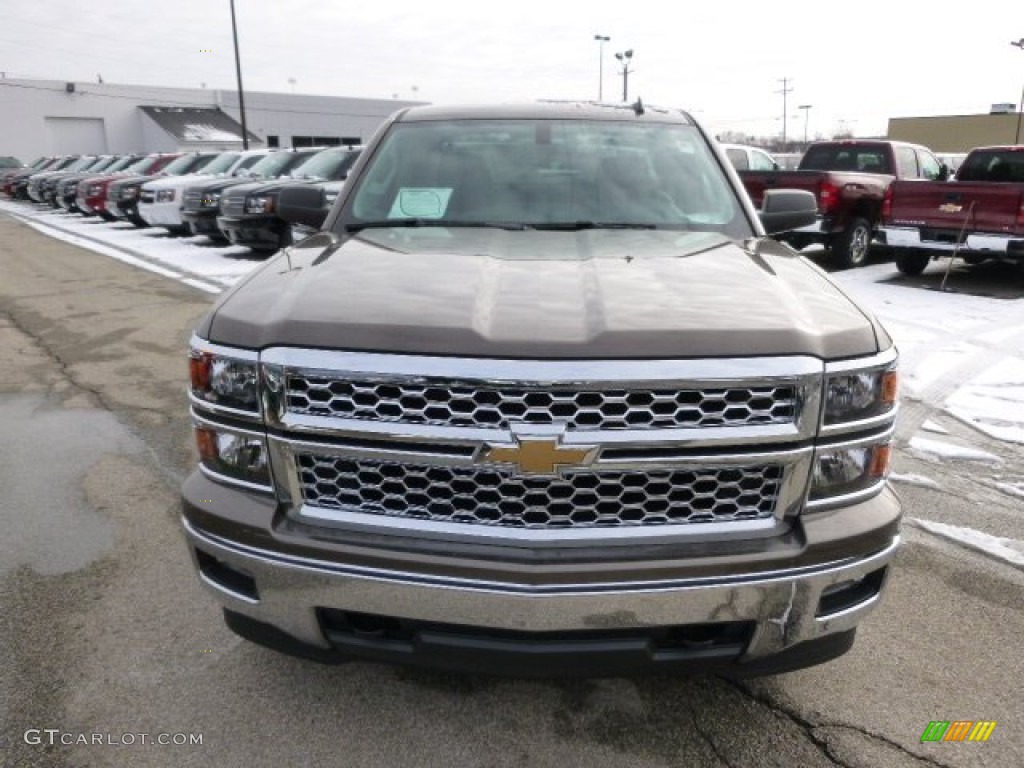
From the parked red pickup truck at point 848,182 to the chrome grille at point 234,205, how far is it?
22.8 ft

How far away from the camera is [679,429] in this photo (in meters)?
1.85

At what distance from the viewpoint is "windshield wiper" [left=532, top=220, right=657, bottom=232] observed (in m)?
3.08

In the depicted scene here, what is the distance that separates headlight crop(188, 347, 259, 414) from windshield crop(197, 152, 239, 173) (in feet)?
53.2

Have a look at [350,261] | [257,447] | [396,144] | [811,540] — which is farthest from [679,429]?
[396,144]

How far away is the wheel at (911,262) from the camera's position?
36.3ft

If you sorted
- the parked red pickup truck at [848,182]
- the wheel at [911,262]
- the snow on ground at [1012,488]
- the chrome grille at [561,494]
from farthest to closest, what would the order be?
1. the wheel at [911,262]
2. the parked red pickup truck at [848,182]
3. the snow on ground at [1012,488]
4. the chrome grille at [561,494]

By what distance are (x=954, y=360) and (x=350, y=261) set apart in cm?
575

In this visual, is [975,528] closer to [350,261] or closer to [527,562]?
[527,562]

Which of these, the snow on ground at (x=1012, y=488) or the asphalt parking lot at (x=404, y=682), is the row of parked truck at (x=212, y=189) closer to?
the asphalt parking lot at (x=404, y=682)

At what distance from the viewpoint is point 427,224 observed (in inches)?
124

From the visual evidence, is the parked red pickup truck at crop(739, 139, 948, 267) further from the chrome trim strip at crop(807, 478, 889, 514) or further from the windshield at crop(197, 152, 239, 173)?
the windshield at crop(197, 152, 239, 173)

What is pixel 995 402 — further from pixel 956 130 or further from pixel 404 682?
pixel 956 130

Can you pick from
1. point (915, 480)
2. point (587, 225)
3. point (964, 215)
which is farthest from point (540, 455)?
point (964, 215)

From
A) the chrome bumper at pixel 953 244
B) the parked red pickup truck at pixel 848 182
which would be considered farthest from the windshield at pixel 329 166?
the chrome bumper at pixel 953 244
